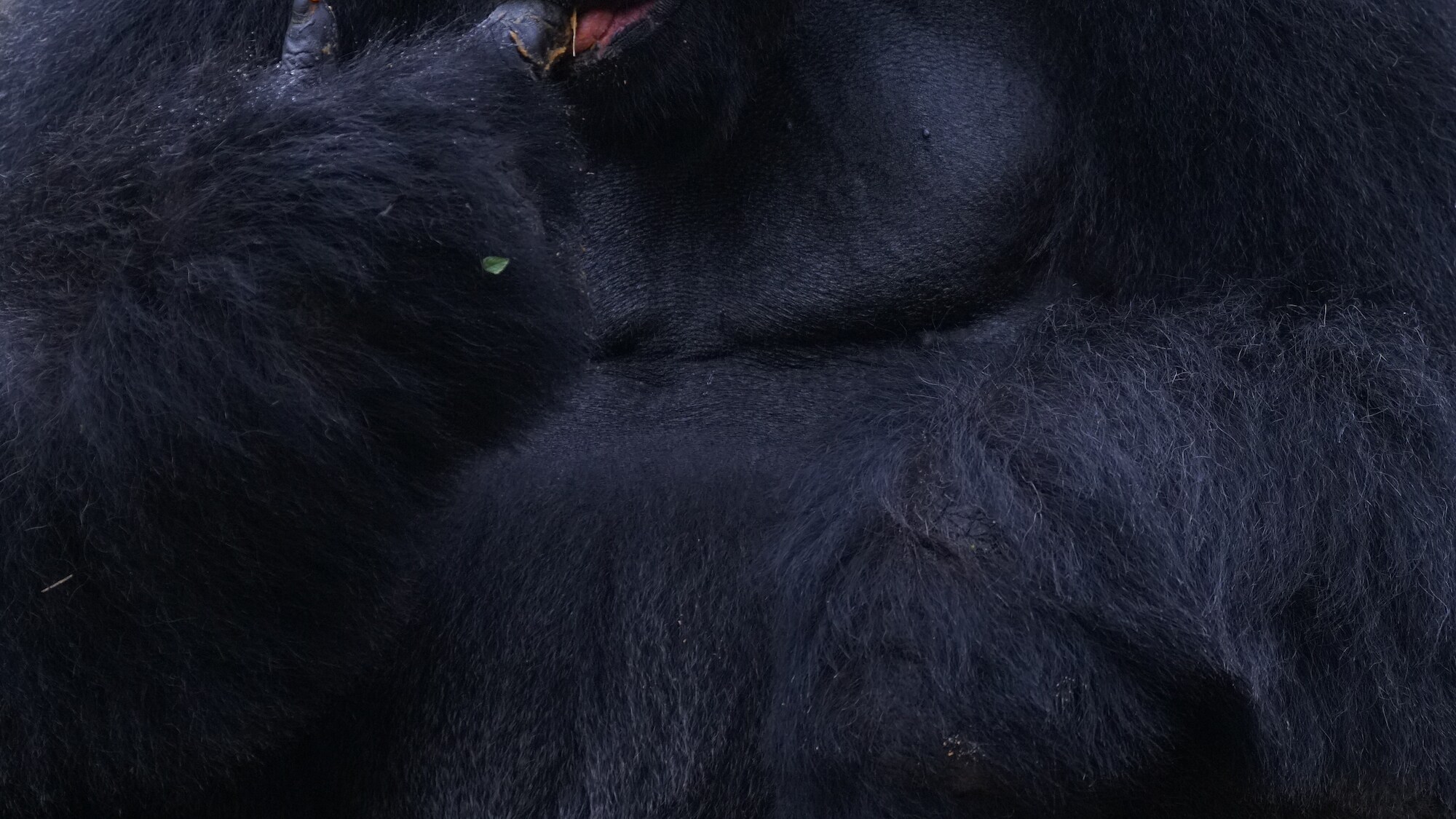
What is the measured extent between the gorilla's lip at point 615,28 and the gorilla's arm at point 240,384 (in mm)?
138

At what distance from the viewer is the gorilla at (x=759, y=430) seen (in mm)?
1727

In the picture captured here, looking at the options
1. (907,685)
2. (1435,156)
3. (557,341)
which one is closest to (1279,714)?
(907,685)

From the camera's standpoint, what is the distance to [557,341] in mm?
1886

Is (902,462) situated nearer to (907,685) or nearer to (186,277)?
(907,685)

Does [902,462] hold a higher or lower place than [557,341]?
lower

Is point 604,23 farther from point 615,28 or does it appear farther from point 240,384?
point 240,384

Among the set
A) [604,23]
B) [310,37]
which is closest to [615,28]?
[604,23]

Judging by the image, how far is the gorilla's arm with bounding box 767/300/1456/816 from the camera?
65.9 inches

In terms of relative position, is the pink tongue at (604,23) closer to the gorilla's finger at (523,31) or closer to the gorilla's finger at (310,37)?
the gorilla's finger at (523,31)

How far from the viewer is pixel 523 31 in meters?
1.84

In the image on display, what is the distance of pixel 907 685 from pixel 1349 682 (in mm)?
535

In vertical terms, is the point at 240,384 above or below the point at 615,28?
below

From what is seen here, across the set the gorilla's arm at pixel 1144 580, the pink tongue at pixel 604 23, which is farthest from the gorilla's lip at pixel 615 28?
the gorilla's arm at pixel 1144 580

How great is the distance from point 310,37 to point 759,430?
764 mm
